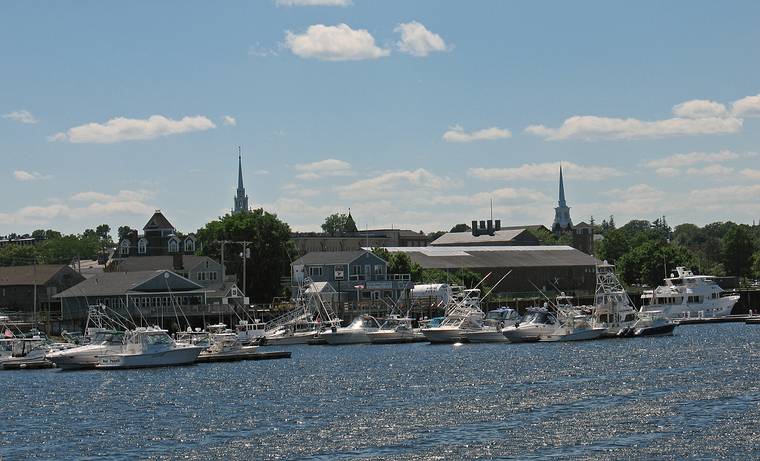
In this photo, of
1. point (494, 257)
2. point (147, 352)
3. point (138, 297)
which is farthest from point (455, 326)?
point (494, 257)

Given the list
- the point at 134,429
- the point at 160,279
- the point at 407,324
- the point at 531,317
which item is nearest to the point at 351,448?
the point at 134,429

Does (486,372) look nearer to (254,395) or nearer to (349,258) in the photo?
(254,395)

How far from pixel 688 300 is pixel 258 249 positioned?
4677cm

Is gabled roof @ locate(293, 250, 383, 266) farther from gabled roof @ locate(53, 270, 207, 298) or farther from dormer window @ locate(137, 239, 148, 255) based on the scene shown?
dormer window @ locate(137, 239, 148, 255)

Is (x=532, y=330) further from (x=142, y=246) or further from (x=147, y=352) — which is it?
(x=142, y=246)

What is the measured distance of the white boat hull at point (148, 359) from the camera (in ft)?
251

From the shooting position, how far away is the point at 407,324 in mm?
109875

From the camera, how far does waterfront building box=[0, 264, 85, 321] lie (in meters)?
125

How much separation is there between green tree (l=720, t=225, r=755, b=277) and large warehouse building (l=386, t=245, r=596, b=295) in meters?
22.8

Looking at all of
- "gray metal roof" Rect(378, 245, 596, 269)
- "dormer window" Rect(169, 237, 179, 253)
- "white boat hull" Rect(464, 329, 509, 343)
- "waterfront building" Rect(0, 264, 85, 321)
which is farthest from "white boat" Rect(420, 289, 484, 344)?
"dormer window" Rect(169, 237, 179, 253)

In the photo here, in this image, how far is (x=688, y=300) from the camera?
133875 mm

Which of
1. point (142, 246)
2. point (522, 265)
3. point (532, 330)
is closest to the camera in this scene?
point (532, 330)

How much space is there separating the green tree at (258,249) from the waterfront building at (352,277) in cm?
227

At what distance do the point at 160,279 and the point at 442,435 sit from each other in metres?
79.1
